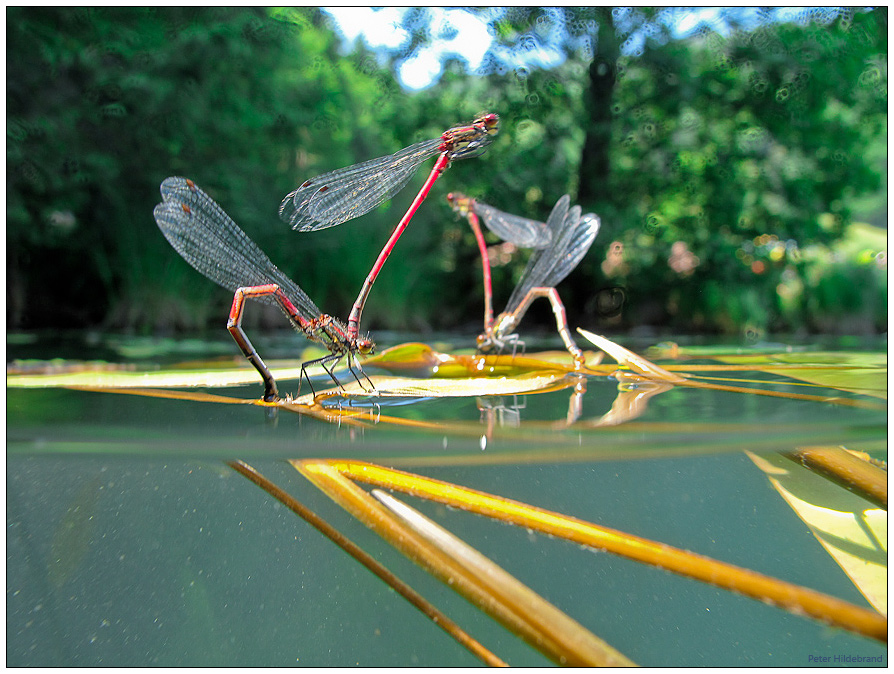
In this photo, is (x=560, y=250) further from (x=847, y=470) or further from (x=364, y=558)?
(x=364, y=558)

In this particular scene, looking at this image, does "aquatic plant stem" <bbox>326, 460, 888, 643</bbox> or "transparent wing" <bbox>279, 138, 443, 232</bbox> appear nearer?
"aquatic plant stem" <bbox>326, 460, 888, 643</bbox>

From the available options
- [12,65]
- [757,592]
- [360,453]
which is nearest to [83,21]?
[12,65]

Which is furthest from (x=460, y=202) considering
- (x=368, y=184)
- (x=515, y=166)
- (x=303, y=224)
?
(x=515, y=166)

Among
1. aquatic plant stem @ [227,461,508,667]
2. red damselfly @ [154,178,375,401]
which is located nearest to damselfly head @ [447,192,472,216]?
red damselfly @ [154,178,375,401]

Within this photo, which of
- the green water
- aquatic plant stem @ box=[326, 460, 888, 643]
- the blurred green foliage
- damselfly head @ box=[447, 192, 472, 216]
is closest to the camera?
aquatic plant stem @ box=[326, 460, 888, 643]

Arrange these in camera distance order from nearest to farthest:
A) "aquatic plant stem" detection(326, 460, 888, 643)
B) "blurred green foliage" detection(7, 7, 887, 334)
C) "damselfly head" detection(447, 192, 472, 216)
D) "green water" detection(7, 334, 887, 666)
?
"aquatic plant stem" detection(326, 460, 888, 643), "green water" detection(7, 334, 887, 666), "damselfly head" detection(447, 192, 472, 216), "blurred green foliage" detection(7, 7, 887, 334)

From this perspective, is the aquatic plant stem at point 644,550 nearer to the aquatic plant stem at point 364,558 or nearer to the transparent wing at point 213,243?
the aquatic plant stem at point 364,558

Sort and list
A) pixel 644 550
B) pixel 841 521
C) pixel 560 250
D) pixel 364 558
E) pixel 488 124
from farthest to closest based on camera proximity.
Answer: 1. pixel 560 250
2. pixel 841 521
3. pixel 488 124
4. pixel 364 558
5. pixel 644 550

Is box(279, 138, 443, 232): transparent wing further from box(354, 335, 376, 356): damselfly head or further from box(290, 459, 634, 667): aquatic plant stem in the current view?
box(290, 459, 634, 667): aquatic plant stem
